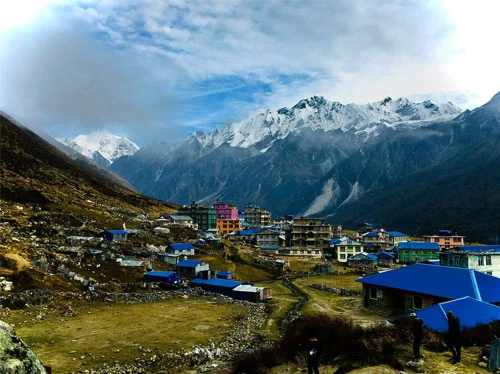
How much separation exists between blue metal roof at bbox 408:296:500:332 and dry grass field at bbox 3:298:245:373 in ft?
59.9

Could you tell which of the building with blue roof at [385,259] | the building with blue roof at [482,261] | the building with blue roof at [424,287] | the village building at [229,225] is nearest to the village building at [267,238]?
the village building at [229,225]

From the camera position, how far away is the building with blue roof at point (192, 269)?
7674 cm

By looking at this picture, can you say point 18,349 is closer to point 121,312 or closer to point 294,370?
point 294,370

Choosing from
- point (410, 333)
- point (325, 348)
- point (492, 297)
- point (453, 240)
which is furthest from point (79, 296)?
point (453, 240)

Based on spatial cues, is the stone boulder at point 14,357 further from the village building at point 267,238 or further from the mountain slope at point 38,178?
the village building at point 267,238

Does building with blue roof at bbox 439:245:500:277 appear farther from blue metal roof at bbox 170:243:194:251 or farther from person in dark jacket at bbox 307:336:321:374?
blue metal roof at bbox 170:243:194:251

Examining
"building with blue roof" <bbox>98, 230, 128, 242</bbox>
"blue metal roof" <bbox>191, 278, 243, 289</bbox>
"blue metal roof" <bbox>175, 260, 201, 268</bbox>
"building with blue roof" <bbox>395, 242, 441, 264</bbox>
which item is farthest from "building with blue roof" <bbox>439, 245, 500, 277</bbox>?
"building with blue roof" <bbox>98, 230, 128, 242</bbox>

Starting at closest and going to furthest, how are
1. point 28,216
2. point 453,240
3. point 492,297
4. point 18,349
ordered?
point 18,349 → point 492,297 → point 28,216 → point 453,240

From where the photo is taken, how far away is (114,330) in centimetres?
3962

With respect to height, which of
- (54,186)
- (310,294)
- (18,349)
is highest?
(54,186)

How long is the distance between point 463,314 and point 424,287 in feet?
34.9

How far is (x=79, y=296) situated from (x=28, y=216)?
2016 inches

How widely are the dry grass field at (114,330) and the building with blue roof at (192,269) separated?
22.1m

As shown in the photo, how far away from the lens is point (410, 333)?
79.5 feet
